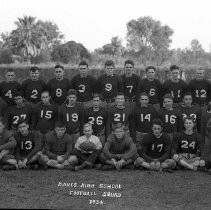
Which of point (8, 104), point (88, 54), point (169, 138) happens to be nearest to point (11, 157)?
point (8, 104)

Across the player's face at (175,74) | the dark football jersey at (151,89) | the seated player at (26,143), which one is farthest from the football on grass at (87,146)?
the player's face at (175,74)

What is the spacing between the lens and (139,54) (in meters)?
58.0

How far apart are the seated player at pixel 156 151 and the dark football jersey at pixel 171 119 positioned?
1.22 feet

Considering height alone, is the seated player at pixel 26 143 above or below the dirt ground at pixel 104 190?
above

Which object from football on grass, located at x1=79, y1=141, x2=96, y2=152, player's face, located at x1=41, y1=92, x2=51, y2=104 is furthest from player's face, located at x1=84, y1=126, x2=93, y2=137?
player's face, located at x1=41, y1=92, x2=51, y2=104

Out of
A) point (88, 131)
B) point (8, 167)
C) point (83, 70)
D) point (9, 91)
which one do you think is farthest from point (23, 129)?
point (83, 70)

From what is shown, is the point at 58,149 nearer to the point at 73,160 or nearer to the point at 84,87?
the point at 73,160

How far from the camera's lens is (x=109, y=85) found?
8484 mm

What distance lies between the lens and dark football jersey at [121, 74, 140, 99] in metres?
8.59

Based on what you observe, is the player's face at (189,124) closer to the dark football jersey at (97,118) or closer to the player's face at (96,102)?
the dark football jersey at (97,118)

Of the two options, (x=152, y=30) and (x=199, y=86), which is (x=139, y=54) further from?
(x=199, y=86)

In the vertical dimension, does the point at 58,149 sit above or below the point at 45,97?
below

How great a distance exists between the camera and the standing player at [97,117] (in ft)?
25.8

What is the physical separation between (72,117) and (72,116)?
2cm
